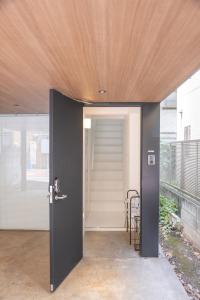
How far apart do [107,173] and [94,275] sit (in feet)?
10.8

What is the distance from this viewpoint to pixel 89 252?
359 centimetres

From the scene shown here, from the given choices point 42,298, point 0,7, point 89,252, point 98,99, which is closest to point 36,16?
point 0,7

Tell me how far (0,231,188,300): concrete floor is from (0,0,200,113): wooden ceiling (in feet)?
6.88

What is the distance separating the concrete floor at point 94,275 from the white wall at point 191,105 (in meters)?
2.59

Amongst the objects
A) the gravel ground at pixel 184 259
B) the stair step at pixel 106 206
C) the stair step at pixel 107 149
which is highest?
the stair step at pixel 107 149

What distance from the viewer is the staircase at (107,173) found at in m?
5.46

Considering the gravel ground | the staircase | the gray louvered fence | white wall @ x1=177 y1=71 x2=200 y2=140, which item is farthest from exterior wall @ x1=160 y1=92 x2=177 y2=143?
the gravel ground

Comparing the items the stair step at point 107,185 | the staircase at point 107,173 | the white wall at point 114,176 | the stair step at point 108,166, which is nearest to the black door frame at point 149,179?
→ the white wall at point 114,176

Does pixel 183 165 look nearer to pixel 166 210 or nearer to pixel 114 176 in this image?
pixel 166 210

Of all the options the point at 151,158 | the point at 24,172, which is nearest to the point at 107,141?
the point at 24,172

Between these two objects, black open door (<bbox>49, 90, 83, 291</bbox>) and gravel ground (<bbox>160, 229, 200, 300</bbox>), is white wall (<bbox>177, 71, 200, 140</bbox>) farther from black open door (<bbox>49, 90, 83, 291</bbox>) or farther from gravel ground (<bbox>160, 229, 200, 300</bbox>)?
black open door (<bbox>49, 90, 83, 291</bbox>)

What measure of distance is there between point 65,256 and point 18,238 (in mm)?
1581

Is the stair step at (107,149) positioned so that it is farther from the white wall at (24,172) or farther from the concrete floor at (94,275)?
the concrete floor at (94,275)

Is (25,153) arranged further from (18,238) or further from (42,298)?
(42,298)
